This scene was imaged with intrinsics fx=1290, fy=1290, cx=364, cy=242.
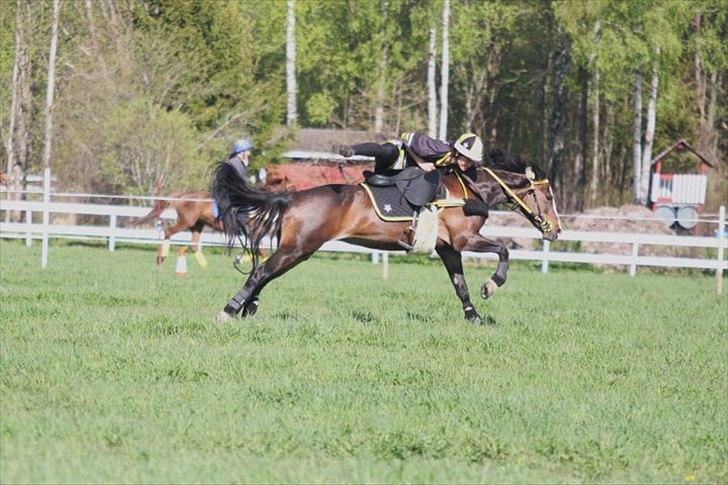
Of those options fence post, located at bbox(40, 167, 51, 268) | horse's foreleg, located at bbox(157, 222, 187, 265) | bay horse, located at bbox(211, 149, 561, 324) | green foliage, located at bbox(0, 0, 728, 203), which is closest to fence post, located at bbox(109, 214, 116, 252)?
horse's foreleg, located at bbox(157, 222, 187, 265)

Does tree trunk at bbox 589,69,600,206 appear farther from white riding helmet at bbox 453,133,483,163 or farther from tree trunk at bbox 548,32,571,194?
white riding helmet at bbox 453,133,483,163

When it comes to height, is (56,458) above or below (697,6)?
below

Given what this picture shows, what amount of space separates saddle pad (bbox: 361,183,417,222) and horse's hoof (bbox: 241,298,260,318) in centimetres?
159

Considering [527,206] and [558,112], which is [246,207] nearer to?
[527,206]

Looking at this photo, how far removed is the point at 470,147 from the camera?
1371 cm

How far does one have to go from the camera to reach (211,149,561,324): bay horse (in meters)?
13.0

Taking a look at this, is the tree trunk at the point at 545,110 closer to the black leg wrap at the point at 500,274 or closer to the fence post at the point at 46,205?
the fence post at the point at 46,205

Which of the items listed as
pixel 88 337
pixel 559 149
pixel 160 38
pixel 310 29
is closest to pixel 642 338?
pixel 88 337

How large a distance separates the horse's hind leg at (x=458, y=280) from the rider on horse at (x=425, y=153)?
952 millimetres

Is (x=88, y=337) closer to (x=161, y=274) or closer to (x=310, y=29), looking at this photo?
(x=161, y=274)

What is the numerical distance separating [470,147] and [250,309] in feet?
9.48

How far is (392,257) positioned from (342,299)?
14662mm

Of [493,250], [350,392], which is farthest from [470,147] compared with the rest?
[350,392]

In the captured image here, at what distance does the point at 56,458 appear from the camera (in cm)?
665
